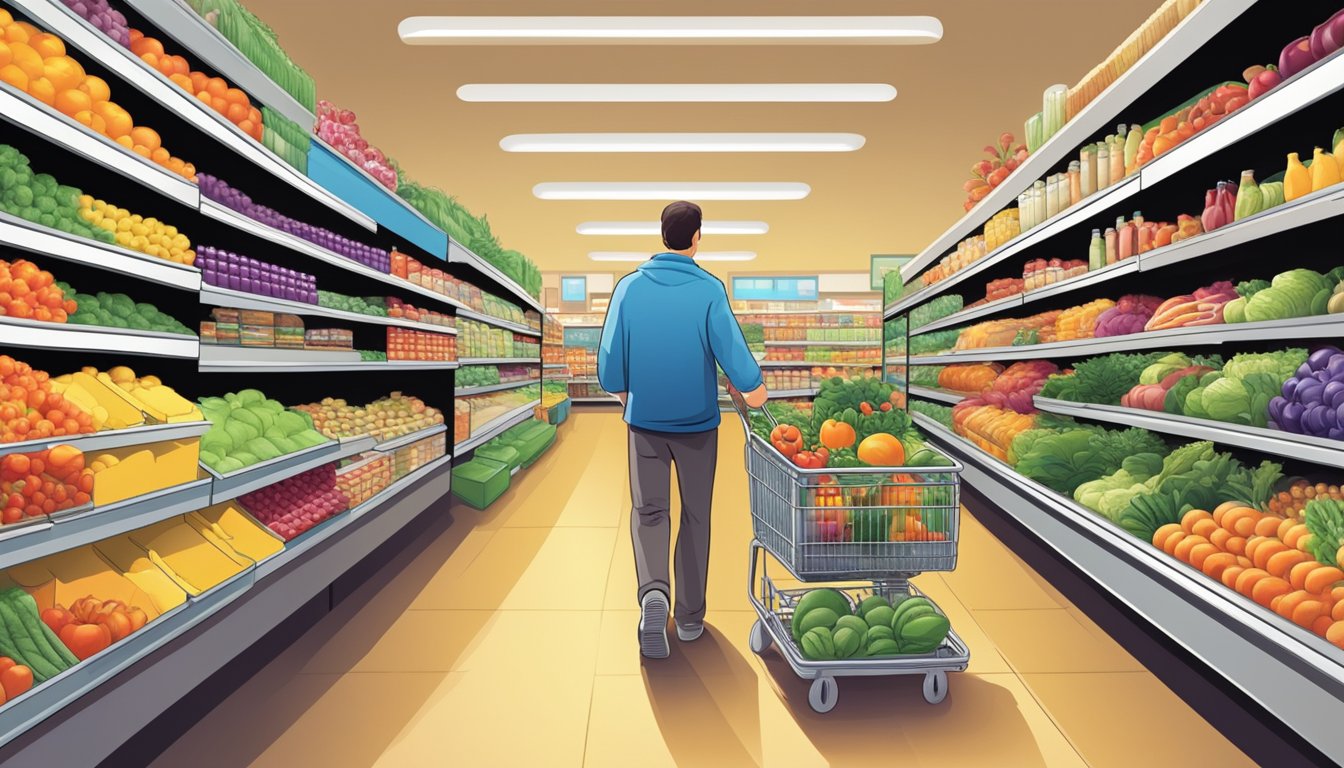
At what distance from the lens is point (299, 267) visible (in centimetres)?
394

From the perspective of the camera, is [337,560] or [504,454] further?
[504,454]

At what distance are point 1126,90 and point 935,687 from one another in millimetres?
2779

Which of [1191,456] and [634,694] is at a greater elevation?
[1191,456]

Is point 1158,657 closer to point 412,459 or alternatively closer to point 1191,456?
point 1191,456

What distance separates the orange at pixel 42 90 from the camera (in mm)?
1767

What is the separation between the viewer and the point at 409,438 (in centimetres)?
449

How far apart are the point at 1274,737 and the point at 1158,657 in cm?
59

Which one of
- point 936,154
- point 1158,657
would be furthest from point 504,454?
point 936,154

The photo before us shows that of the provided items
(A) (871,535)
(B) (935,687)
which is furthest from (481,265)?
(B) (935,687)

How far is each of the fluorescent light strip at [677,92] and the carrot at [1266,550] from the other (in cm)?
622

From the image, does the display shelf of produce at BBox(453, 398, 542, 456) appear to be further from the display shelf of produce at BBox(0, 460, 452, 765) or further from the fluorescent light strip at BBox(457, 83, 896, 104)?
the fluorescent light strip at BBox(457, 83, 896, 104)

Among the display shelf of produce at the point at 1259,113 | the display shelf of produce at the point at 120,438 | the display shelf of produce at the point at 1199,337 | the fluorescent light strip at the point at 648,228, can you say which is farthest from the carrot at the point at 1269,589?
the fluorescent light strip at the point at 648,228

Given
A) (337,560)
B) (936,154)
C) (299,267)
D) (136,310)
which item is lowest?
(337,560)

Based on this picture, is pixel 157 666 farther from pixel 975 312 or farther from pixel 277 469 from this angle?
pixel 975 312
